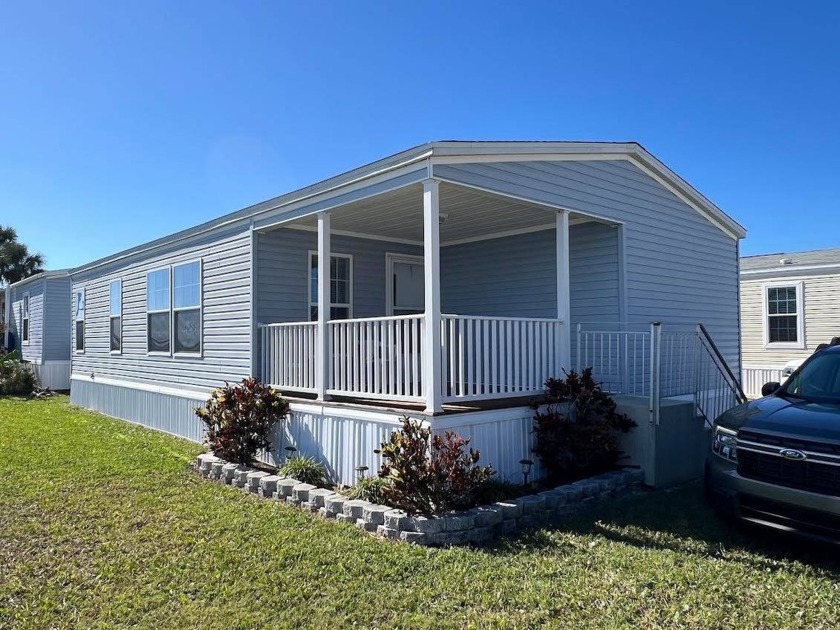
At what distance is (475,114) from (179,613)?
11.2 m

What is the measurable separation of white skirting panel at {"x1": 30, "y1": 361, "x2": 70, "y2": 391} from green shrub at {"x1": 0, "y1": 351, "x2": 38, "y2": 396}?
0.38 meters

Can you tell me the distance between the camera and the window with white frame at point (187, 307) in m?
10.4

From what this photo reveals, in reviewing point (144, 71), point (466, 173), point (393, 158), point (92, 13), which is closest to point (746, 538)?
point (466, 173)

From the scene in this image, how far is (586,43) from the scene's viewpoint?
1070cm

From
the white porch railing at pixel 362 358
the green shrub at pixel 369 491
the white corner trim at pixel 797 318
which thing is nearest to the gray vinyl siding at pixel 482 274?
the white porch railing at pixel 362 358

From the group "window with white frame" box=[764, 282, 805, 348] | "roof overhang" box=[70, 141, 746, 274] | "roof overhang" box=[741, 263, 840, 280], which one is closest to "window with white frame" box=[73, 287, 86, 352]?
"roof overhang" box=[70, 141, 746, 274]

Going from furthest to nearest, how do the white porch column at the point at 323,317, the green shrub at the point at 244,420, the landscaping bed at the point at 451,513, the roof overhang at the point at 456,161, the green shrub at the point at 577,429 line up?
the green shrub at the point at 244,420 → the white porch column at the point at 323,317 → the green shrub at the point at 577,429 → the roof overhang at the point at 456,161 → the landscaping bed at the point at 451,513

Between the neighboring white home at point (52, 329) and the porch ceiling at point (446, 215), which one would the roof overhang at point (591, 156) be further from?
the neighboring white home at point (52, 329)

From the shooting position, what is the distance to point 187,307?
1070 cm

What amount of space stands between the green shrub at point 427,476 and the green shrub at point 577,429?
141 cm

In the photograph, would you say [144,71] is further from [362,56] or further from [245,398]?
[245,398]

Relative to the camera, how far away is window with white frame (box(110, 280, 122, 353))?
13201 mm

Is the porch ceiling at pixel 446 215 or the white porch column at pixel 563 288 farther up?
the porch ceiling at pixel 446 215

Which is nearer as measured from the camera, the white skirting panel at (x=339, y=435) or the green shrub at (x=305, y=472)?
the white skirting panel at (x=339, y=435)
